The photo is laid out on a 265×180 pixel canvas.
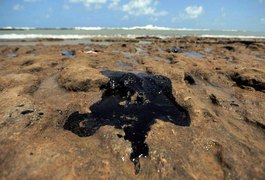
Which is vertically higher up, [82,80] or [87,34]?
[82,80]

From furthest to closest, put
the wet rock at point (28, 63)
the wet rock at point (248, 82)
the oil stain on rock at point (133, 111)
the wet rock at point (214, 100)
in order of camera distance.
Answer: the wet rock at point (28, 63) → the wet rock at point (248, 82) → the wet rock at point (214, 100) → the oil stain on rock at point (133, 111)

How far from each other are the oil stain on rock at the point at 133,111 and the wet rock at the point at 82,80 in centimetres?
21

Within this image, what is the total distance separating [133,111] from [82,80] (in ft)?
6.91

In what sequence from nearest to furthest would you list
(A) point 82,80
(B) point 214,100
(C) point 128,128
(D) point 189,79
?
(C) point 128,128 < (B) point 214,100 < (A) point 82,80 < (D) point 189,79

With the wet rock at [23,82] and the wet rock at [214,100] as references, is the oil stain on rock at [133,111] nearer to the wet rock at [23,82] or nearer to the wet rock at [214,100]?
the wet rock at [214,100]

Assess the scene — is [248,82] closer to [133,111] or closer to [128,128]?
[133,111]

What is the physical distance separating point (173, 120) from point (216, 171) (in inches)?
58.9

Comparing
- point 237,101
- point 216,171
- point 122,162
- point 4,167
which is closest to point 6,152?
point 4,167

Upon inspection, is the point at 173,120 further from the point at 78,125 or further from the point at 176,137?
the point at 78,125

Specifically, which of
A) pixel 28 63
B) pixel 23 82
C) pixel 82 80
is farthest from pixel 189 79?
pixel 28 63

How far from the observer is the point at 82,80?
23.1ft

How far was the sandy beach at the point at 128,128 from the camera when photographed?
3.93 m

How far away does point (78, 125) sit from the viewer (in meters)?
5.06

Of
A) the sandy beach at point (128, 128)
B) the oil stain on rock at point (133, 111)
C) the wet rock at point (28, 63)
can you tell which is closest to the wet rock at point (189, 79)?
the sandy beach at point (128, 128)
